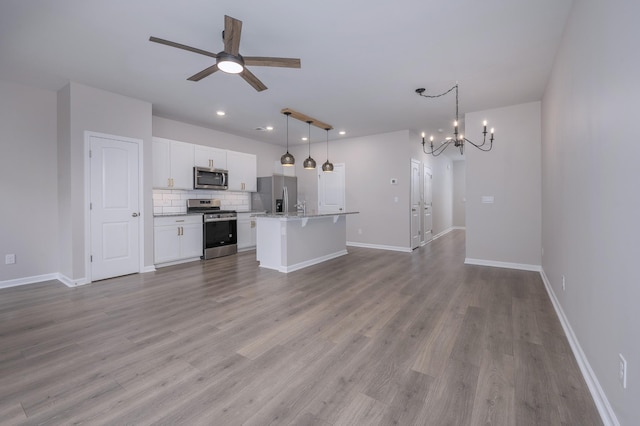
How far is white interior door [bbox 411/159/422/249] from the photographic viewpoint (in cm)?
661

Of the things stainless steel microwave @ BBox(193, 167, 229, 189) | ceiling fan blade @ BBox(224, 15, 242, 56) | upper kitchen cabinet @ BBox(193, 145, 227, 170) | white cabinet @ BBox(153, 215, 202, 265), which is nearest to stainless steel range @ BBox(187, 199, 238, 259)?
white cabinet @ BBox(153, 215, 202, 265)

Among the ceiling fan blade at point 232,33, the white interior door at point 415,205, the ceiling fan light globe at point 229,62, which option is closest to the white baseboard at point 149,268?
the ceiling fan light globe at point 229,62

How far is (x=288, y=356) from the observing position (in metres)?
2.13

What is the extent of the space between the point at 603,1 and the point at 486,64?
1.87 m

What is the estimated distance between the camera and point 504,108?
4824 millimetres

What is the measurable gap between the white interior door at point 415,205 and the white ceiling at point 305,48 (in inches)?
81.7

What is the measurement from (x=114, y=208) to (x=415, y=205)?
20.0 ft

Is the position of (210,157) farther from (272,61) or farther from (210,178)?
(272,61)

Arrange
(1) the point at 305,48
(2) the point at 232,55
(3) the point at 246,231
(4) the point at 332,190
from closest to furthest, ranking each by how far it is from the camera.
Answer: (2) the point at 232,55 → (1) the point at 305,48 → (3) the point at 246,231 → (4) the point at 332,190

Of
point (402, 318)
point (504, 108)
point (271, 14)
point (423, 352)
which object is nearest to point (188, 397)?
point (423, 352)

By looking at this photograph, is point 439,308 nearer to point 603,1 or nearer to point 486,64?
point 603,1

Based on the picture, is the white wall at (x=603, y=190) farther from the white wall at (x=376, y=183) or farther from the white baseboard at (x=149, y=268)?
the white baseboard at (x=149, y=268)

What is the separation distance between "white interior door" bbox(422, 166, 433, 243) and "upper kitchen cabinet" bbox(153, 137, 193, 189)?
576 centimetres

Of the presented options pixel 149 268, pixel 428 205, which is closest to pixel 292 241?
pixel 149 268
